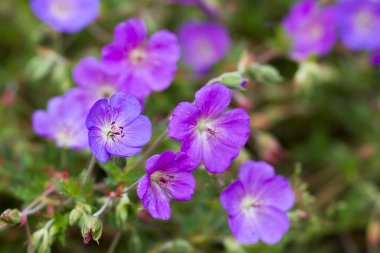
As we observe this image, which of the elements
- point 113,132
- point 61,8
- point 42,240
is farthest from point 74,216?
point 61,8

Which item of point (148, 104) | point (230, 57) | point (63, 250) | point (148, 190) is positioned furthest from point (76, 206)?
point (230, 57)

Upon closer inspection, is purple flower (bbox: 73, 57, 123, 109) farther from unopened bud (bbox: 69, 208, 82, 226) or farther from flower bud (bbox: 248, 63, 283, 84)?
unopened bud (bbox: 69, 208, 82, 226)

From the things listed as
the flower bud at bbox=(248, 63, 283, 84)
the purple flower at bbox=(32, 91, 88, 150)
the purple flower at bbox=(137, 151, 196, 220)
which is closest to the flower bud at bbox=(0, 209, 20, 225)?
the purple flower at bbox=(137, 151, 196, 220)

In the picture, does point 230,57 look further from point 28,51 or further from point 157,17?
point 28,51

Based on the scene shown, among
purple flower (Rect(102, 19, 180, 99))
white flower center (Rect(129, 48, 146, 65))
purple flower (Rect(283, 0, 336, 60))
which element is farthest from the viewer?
purple flower (Rect(283, 0, 336, 60))

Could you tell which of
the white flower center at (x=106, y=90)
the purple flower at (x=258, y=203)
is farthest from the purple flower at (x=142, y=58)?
the purple flower at (x=258, y=203)

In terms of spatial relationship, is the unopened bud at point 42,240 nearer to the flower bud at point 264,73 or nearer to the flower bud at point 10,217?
the flower bud at point 10,217
